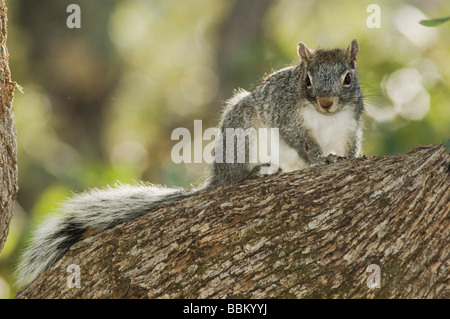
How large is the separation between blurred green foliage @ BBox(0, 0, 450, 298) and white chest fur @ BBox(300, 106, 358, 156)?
0.43 metres

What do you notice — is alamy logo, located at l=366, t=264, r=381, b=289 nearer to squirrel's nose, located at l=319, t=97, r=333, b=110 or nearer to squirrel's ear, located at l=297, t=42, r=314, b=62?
squirrel's nose, located at l=319, t=97, r=333, b=110

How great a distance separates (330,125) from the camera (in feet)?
13.3

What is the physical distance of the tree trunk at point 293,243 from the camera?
2689 mm

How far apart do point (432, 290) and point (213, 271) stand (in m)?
0.93

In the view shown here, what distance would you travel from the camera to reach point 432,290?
262cm

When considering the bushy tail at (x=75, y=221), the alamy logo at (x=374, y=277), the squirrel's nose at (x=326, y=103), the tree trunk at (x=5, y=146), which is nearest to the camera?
the alamy logo at (x=374, y=277)

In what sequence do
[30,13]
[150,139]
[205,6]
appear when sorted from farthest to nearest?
1. [205,6]
2. [150,139]
3. [30,13]

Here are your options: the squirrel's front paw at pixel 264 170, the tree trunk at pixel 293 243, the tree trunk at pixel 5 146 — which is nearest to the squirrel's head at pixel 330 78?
the squirrel's front paw at pixel 264 170

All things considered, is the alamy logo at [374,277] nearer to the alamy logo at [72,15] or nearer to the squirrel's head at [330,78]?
the squirrel's head at [330,78]

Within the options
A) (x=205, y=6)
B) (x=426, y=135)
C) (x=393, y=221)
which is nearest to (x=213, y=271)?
(x=393, y=221)

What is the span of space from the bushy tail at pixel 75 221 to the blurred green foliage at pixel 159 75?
1.30 m

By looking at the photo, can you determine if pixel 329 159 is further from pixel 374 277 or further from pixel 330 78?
pixel 374 277

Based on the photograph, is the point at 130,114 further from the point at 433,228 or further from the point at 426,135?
the point at 433,228

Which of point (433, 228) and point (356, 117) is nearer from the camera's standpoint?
point (433, 228)
